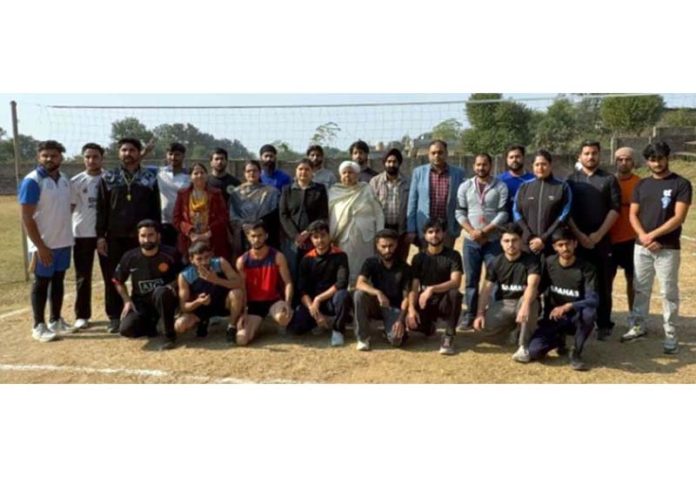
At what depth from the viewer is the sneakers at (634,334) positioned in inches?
209

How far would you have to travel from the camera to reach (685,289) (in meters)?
7.19

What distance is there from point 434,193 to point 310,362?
2062 mm

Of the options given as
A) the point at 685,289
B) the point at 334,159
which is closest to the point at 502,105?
the point at 334,159

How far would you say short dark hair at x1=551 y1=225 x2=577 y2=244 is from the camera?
4922mm

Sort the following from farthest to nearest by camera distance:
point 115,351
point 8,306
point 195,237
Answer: point 8,306
point 195,237
point 115,351

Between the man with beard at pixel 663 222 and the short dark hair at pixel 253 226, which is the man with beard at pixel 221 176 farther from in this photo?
the man with beard at pixel 663 222

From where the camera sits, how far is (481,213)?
5.51 metres

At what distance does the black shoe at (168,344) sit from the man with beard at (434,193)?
2476mm

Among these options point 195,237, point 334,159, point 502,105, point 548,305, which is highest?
point 502,105

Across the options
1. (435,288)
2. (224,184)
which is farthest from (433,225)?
(224,184)

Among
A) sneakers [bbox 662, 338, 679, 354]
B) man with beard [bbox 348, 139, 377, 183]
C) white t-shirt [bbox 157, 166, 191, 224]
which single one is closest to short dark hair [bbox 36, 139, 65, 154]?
white t-shirt [bbox 157, 166, 191, 224]

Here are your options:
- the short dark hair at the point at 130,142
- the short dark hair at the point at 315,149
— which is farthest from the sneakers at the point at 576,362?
the short dark hair at the point at 130,142

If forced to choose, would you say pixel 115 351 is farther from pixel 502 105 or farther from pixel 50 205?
pixel 502 105

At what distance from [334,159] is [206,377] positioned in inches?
548
